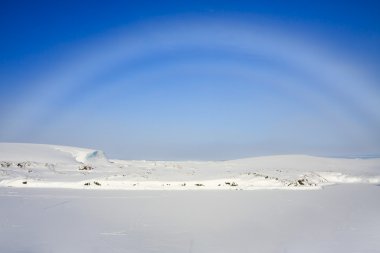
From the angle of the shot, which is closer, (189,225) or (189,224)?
(189,225)

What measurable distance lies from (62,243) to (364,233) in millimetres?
5311

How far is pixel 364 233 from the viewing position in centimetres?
657

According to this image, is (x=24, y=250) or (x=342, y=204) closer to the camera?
(x=24, y=250)

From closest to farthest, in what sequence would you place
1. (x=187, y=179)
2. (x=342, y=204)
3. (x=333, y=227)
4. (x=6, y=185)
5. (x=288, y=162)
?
(x=333, y=227)
(x=342, y=204)
(x=6, y=185)
(x=187, y=179)
(x=288, y=162)

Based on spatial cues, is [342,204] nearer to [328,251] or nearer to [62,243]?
[328,251]

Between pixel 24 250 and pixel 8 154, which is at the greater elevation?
pixel 8 154

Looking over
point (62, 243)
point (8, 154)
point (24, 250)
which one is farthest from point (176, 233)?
point (8, 154)

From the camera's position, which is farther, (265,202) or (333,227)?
(265,202)

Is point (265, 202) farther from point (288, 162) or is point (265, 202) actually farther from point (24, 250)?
point (288, 162)

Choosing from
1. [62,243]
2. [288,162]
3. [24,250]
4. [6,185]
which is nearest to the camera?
[24,250]

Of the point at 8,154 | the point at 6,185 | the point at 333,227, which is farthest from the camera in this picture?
the point at 8,154

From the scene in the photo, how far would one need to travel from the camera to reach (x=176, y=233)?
6.70 meters

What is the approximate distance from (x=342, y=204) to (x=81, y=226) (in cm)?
754

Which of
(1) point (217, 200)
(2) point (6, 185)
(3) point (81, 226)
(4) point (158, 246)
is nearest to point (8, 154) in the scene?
(2) point (6, 185)
